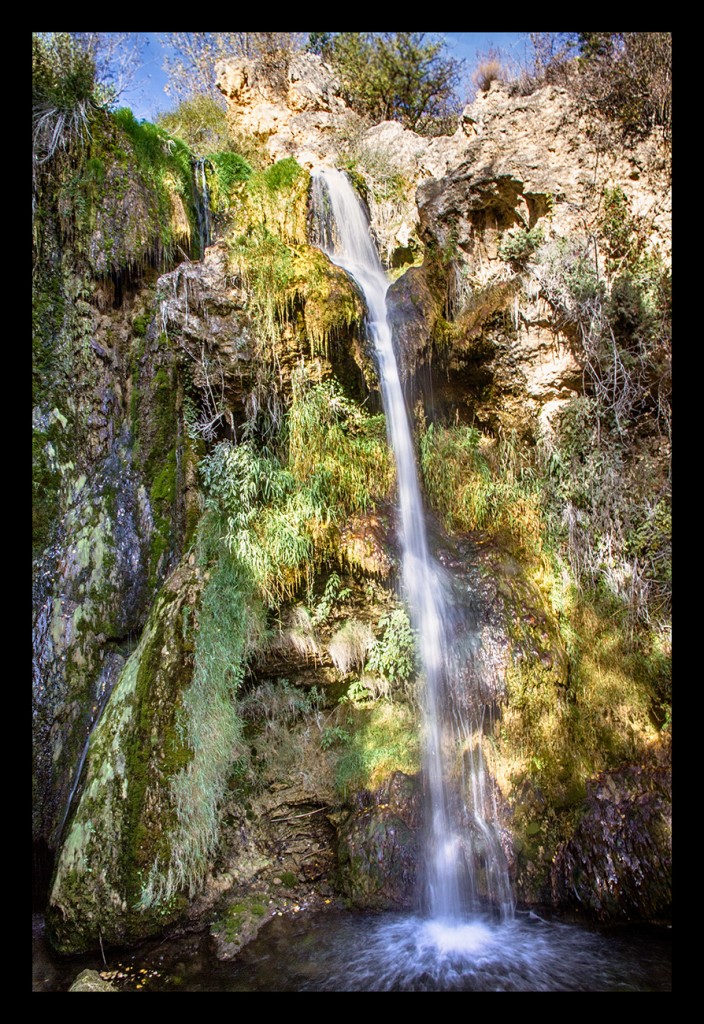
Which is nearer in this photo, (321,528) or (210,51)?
(321,528)

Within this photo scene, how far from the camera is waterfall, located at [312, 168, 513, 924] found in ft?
15.3

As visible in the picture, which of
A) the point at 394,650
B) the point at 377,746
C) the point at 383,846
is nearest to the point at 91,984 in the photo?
the point at 383,846

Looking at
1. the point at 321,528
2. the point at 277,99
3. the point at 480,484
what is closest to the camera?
the point at 321,528

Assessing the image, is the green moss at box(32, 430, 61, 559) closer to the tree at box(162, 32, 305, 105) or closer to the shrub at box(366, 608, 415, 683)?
the shrub at box(366, 608, 415, 683)

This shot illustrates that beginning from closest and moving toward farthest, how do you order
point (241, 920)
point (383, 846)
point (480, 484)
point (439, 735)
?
point (241, 920), point (383, 846), point (439, 735), point (480, 484)

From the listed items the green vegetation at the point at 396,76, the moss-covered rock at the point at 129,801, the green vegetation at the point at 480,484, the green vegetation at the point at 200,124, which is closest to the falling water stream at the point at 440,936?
the moss-covered rock at the point at 129,801

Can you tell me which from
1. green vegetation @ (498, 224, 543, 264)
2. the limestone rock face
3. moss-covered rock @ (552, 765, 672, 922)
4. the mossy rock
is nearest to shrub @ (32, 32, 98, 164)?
the limestone rock face

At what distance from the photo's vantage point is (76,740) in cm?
524

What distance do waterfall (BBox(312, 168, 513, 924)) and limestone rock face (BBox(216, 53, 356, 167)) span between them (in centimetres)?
585

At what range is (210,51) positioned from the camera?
12016 millimetres

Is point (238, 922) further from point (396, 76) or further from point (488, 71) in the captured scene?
point (396, 76)

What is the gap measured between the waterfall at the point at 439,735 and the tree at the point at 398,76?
713cm

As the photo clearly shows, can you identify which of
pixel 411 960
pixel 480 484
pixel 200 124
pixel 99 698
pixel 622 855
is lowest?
pixel 411 960

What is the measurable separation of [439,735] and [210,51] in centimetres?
1374
